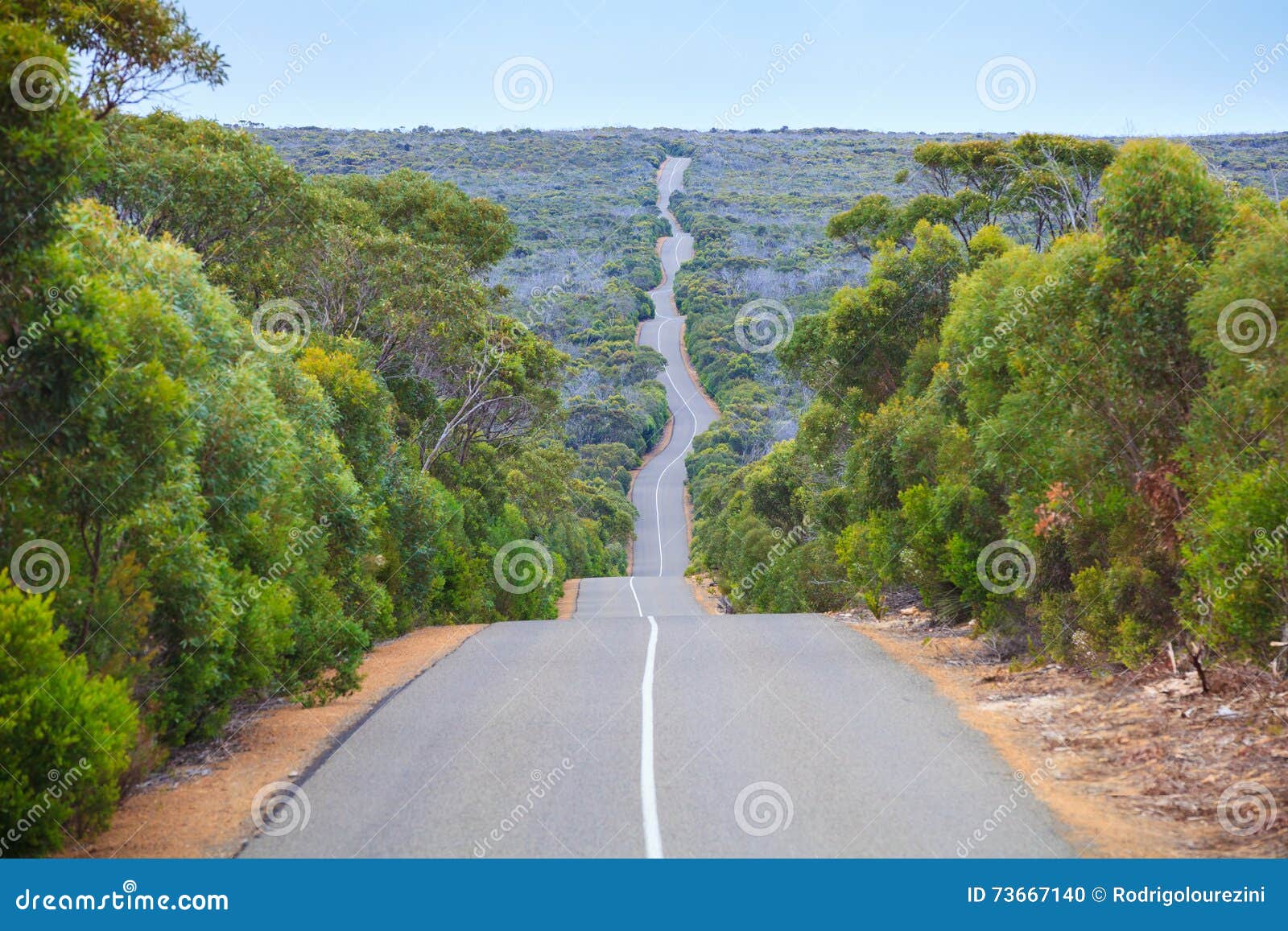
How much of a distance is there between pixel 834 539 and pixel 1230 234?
62.5 feet

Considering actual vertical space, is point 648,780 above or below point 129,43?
below

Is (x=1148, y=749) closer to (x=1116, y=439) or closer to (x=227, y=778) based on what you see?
(x=1116, y=439)

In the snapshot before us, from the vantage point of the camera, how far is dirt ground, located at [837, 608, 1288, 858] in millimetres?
8008

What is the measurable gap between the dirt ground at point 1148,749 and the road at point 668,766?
412 millimetres

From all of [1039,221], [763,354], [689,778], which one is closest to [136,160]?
[689,778]

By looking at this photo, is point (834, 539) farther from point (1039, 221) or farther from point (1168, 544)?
point (1168, 544)

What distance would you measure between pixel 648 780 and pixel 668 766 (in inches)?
19.7

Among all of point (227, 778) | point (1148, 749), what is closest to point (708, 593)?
point (1148, 749)

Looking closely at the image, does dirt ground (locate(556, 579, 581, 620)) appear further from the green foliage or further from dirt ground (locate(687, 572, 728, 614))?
the green foliage

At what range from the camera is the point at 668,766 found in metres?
9.96

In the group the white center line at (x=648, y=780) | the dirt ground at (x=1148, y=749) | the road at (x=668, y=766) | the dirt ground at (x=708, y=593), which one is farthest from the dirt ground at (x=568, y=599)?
the dirt ground at (x=1148, y=749)

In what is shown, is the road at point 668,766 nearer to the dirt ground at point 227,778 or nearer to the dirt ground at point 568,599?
the dirt ground at point 227,778

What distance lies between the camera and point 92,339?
806cm

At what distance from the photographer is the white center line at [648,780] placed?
7.75m
